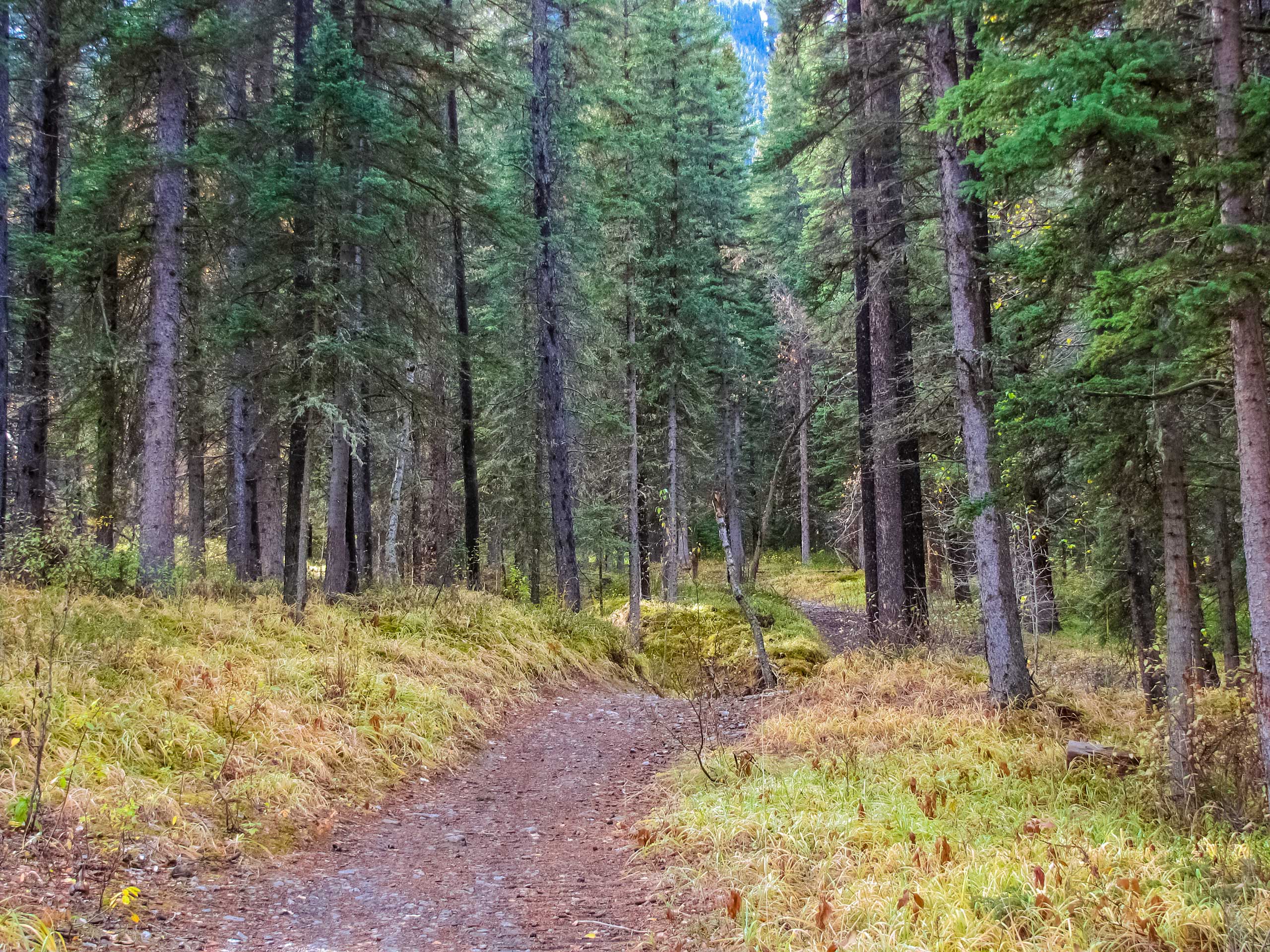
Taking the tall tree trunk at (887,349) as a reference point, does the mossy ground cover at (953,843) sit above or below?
below

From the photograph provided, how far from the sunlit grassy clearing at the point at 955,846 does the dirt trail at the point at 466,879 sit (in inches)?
20.9

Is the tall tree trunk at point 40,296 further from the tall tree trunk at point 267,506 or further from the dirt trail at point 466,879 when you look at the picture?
the dirt trail at point 466,879

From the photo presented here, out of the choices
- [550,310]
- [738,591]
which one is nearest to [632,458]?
[550,310]

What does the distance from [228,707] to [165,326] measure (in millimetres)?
6103

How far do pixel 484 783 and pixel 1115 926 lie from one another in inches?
→ 216

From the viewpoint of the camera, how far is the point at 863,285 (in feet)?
43.5

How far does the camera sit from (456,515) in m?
22.5

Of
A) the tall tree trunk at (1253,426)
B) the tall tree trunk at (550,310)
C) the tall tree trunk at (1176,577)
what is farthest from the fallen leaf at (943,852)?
the tall tree trunk at (550,310)

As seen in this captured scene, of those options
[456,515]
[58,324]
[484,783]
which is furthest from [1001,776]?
[456,515]

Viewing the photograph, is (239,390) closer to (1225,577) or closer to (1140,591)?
(1140,591)

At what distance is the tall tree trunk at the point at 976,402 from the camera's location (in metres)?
7.88

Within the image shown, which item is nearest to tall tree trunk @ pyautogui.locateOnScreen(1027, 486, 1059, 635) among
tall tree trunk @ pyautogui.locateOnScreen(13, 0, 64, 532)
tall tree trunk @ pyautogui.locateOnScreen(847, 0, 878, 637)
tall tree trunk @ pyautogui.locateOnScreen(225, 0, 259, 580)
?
tall tree trunk @ pyautogui.locateOnScreen(847, 0, 878, 637)

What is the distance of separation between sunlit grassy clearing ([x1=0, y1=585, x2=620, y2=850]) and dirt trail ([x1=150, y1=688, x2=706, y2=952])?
44 centimetres

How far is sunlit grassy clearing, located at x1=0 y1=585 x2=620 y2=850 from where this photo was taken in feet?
17.1
